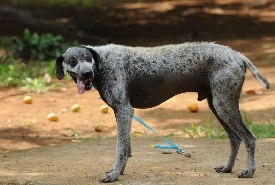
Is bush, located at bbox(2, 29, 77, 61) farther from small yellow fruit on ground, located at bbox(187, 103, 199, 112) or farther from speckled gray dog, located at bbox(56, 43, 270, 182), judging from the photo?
speckled gray dog, located at bbox(56, 43, 270, 182)

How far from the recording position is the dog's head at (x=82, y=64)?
6.62m

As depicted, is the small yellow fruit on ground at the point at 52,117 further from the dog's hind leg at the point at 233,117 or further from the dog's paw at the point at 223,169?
the dog's hind leg at the point at 233,117

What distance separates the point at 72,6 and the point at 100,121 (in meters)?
12.7

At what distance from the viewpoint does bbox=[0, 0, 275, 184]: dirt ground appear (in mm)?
7285

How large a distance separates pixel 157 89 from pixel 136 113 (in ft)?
15.5

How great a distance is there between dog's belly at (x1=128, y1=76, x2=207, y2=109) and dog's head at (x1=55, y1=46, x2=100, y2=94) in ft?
1.53

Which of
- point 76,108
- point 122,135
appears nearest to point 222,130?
point 76,108

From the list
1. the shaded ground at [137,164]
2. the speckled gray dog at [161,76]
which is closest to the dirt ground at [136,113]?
the shaded ground at [137,164]

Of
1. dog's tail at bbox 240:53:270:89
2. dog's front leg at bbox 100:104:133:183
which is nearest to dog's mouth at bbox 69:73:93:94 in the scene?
dog's front leg at bbox 100:104:133:183

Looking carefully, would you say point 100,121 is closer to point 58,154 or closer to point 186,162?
point 58,154

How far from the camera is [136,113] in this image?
38.4 ft

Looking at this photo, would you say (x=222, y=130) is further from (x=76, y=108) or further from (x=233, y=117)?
(x=233, y=117)

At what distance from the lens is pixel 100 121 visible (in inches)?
442

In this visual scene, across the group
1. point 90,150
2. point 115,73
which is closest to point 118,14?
point 90,150
